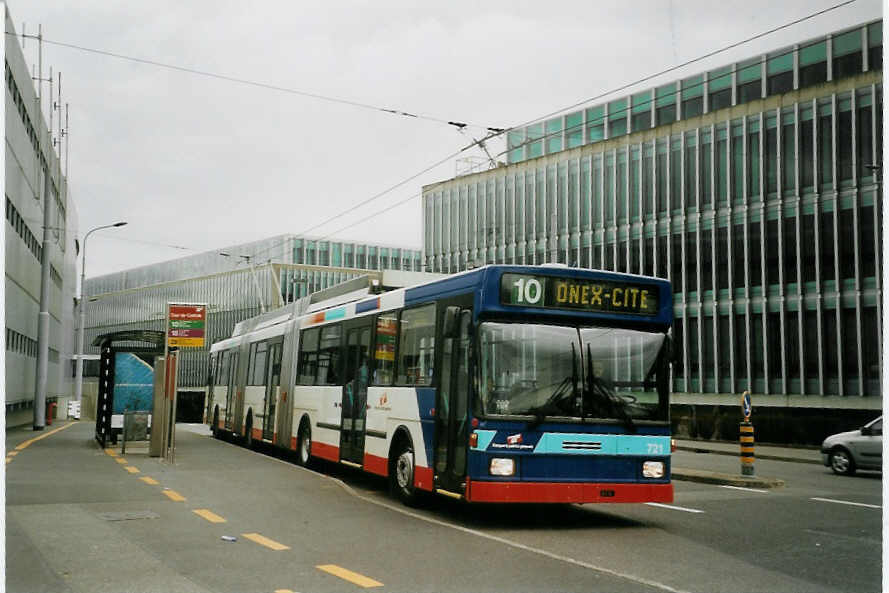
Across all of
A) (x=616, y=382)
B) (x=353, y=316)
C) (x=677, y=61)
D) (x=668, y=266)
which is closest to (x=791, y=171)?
(x=668, y=266)

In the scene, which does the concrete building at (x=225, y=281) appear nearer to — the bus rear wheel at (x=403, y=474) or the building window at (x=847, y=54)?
the building window at (x=847, y=54)

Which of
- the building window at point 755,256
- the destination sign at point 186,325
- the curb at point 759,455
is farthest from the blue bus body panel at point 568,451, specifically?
the building window at point 755,256

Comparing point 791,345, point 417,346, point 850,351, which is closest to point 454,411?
point 417,346

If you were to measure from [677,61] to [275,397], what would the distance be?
10741mm

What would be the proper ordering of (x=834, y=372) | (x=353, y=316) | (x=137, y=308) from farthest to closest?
(x=137, y=308) → (x=834, y=372) → (x=353, y=316)

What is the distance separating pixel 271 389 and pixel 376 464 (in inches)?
324

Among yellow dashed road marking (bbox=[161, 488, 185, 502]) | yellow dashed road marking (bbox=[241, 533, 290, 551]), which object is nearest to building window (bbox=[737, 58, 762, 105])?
yellow dashed road marking (bbox=[161, 488, 185, 502])

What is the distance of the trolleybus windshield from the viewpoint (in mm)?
10609

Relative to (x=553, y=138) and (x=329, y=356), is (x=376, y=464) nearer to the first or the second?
(x=329, y=356)

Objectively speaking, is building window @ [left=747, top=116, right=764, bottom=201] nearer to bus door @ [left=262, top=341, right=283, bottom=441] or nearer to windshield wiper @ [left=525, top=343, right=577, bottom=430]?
bus door @ [left=262, top=341, right=283, bottom=441]

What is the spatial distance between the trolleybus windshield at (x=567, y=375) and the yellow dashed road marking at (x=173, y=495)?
4.53m

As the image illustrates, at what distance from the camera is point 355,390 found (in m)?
15.2

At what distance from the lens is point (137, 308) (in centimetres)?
10112

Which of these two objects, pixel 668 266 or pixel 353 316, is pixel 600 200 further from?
pixel 353 316
